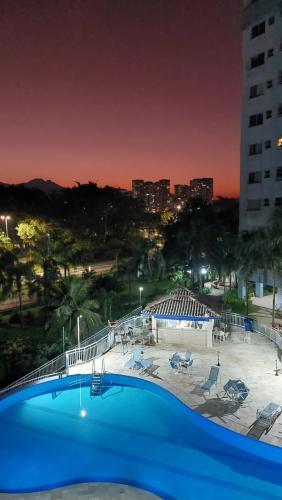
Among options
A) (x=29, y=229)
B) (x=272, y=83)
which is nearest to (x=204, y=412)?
(x=272, y=83)

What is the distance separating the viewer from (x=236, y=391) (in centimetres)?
1694

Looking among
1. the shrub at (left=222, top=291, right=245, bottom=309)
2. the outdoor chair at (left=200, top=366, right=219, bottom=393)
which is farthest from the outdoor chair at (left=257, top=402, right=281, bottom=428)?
the shrub at (left=222, top=291, right=245, bottom=309)

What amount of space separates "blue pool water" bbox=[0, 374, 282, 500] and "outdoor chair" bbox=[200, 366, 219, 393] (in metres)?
1.53

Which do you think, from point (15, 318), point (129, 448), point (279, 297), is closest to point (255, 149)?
point (279, 297)

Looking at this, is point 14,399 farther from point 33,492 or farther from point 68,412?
point 33,492

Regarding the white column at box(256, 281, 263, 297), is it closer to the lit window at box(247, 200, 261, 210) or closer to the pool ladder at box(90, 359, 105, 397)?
the lit window at box(247, 200, 261, 210)

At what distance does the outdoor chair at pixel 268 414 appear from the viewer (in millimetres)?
14791

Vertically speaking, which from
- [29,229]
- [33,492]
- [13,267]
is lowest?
[33,492]

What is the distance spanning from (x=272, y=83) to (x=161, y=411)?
3302cm

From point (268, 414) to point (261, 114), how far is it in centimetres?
3171

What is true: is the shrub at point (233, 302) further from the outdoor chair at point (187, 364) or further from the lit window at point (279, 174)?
the outdoor chair at point (187, 364)

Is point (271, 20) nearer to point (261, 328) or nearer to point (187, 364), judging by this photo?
point (261, 328)

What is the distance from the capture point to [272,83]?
124ft

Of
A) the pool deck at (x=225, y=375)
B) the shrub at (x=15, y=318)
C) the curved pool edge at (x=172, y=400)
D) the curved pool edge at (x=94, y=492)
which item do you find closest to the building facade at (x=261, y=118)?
the pool deck at (x=225, y=375)
